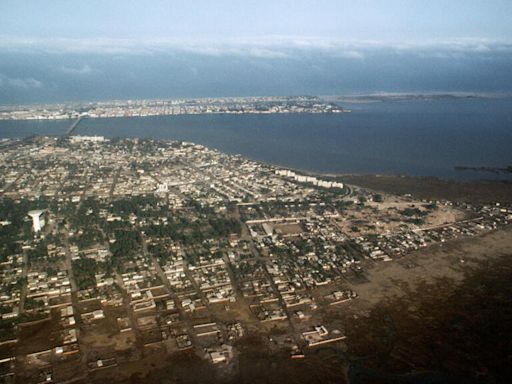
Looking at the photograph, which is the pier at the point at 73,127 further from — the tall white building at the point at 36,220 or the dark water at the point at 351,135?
the tall white building at the point at 36,220

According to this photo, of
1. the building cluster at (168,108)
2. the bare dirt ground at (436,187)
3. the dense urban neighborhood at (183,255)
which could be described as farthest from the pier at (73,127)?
the bare dirt ground at (436,187)

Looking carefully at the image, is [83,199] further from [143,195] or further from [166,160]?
[166,160]

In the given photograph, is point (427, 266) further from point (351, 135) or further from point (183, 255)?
point (351, 135)

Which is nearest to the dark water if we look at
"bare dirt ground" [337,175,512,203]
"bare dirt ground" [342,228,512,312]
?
"bare dirt ground" [337,175,512,203]

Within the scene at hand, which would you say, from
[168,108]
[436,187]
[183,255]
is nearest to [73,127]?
[168,108]

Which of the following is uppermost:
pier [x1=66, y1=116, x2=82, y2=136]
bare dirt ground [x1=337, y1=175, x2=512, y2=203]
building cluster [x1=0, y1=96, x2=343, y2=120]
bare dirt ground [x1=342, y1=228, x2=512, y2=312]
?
building cluster [x1=0, y1=96, x2=343, y2=120]

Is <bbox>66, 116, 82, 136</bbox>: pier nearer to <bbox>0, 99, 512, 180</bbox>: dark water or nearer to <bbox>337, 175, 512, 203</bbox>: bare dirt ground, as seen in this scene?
<bbox>0, 99, 512, 180</bbox>: dark water
